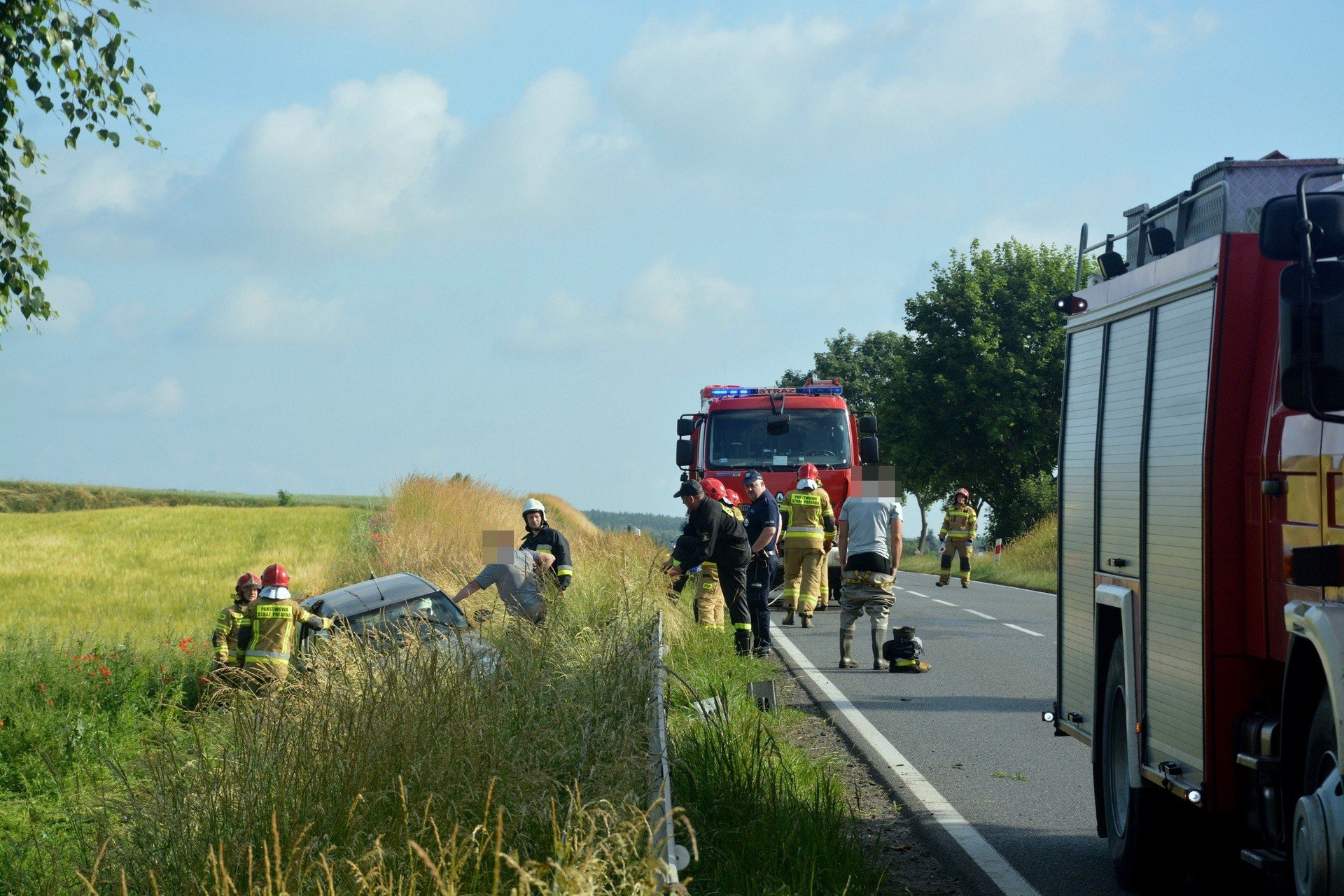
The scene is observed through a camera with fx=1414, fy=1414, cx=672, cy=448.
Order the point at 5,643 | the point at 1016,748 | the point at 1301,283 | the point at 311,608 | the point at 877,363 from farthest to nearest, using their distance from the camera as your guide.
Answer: the point at 877,363 < the point at 5,643 < the point at 311,608 < the point at 1016,748 < the point at 1301,283

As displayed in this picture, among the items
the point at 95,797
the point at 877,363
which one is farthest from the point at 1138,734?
the point at 877,363

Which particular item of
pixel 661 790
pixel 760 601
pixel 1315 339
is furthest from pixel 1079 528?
pixel 760 601

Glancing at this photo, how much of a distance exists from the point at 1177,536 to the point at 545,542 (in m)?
8.72

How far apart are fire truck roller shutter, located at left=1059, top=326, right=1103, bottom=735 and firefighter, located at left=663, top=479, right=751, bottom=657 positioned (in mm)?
6184

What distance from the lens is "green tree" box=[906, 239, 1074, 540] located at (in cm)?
5447

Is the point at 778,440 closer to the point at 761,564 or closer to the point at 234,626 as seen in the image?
the point at 761,564

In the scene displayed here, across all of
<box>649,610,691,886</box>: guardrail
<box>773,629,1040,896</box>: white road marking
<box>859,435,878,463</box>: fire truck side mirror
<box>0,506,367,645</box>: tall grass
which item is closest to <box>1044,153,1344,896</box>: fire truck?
<box>773,629,1040,896</box>: white road marking

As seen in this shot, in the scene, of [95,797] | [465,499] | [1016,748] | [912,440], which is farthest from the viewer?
[912,440]

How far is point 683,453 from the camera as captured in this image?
20656 millimetres

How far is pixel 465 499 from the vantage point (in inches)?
1169

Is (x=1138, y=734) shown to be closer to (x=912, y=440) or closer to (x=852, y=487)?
(x=852, y=487)

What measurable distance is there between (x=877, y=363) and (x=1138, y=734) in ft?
228

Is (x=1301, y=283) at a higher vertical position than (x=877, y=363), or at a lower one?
lower

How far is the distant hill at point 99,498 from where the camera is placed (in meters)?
79.1
